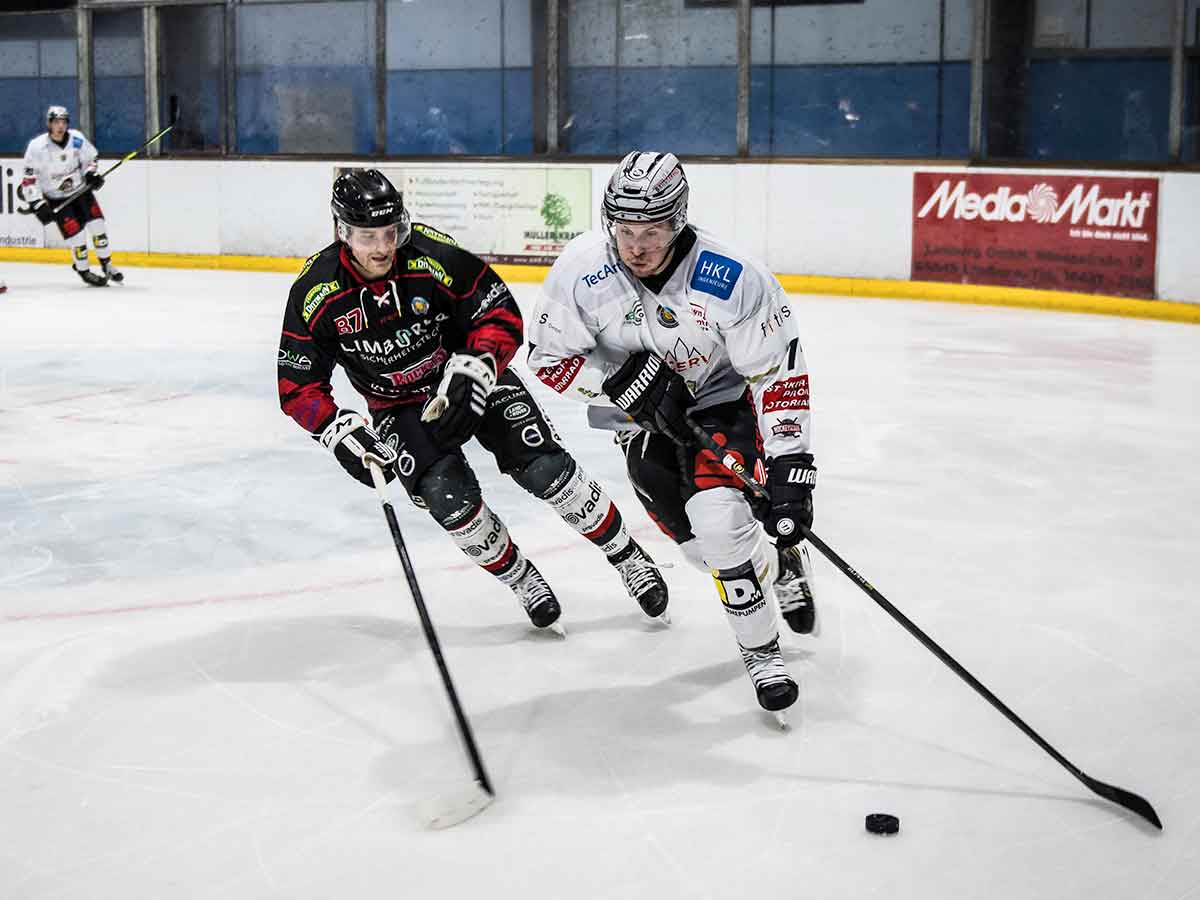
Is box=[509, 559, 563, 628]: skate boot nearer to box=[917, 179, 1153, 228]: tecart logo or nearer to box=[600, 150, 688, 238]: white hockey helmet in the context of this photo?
box=[600, 150, 688, 238]: white hockey helmet

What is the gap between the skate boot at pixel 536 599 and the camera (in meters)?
3.60

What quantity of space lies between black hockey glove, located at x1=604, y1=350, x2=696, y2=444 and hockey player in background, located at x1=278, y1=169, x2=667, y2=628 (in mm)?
327

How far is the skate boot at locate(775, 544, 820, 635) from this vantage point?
3.51 m

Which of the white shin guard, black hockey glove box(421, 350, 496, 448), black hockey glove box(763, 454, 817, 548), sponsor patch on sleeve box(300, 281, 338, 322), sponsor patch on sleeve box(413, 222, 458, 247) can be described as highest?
sponsor patch on sleeve box(413, 222, 458, 247)

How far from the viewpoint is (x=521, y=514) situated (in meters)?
4.75

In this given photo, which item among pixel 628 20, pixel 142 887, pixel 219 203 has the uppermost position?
pixel 628 20

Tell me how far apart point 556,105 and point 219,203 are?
2.95 meters

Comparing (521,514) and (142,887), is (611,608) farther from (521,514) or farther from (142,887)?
(142,887)

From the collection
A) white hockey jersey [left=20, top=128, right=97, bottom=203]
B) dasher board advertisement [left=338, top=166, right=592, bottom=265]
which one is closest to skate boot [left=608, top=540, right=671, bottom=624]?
dasher board advertisement [left=338, top=166, right=592, bottom=265]

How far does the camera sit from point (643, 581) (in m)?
3.67

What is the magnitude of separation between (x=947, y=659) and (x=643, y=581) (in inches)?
37.2


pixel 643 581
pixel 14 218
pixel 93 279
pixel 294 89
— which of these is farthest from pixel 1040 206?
pixel 14 218

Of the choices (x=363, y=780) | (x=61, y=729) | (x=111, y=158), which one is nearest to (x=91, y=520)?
(x=61, y=729)

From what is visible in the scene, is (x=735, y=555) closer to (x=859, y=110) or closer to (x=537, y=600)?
(x=537, y=600)
